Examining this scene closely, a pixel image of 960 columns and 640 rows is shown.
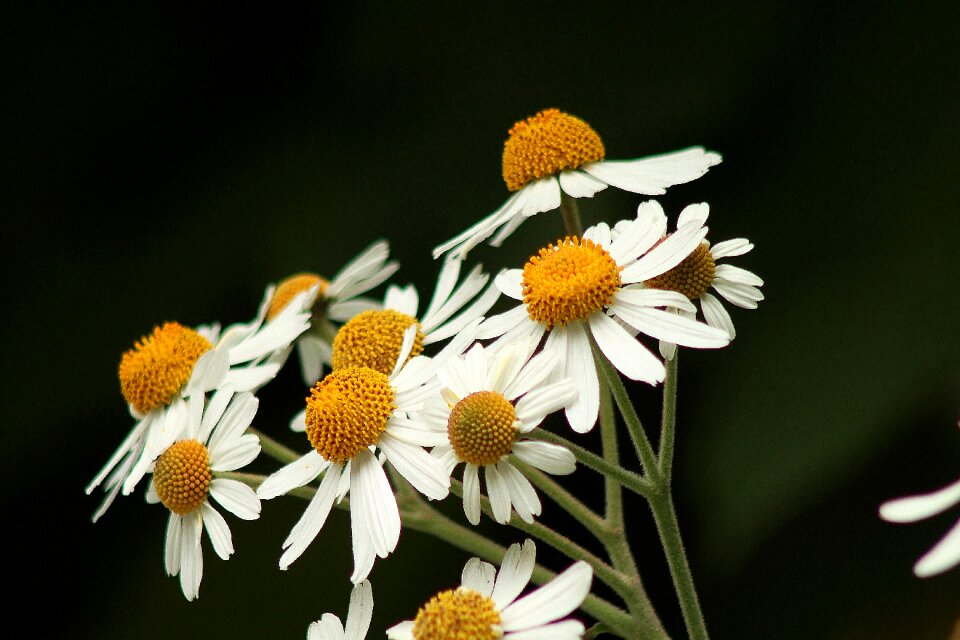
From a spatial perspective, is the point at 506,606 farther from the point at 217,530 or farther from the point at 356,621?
the point at 217,530

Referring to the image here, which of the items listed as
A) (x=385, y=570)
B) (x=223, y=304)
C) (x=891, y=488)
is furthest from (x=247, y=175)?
(x=891, y=488)

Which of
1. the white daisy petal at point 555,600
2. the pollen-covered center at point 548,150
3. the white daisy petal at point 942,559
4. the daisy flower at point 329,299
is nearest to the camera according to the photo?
the white daisy petal at point 942,559

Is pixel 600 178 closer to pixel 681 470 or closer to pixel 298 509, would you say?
pixel 681 470

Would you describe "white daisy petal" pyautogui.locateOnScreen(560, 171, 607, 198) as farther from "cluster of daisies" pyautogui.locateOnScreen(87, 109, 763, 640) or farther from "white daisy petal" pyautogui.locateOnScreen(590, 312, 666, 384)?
"white daisy petal" pyautogui.locateOnScreen(590, 312, 666, 384)

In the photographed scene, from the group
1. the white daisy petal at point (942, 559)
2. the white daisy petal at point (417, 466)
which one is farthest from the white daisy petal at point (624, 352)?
the white daisy petal at point (942, 559)

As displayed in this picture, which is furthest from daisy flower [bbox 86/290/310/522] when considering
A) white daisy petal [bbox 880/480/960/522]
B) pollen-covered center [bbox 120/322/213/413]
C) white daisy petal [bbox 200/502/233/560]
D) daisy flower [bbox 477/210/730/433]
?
white daisy petal [bbox 880/480/960/522]

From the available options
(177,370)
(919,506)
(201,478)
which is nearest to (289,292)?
(177,370)

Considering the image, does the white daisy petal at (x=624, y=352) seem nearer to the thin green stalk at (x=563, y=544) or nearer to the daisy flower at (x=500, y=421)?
the daisy flower at (x=500, y=421)
